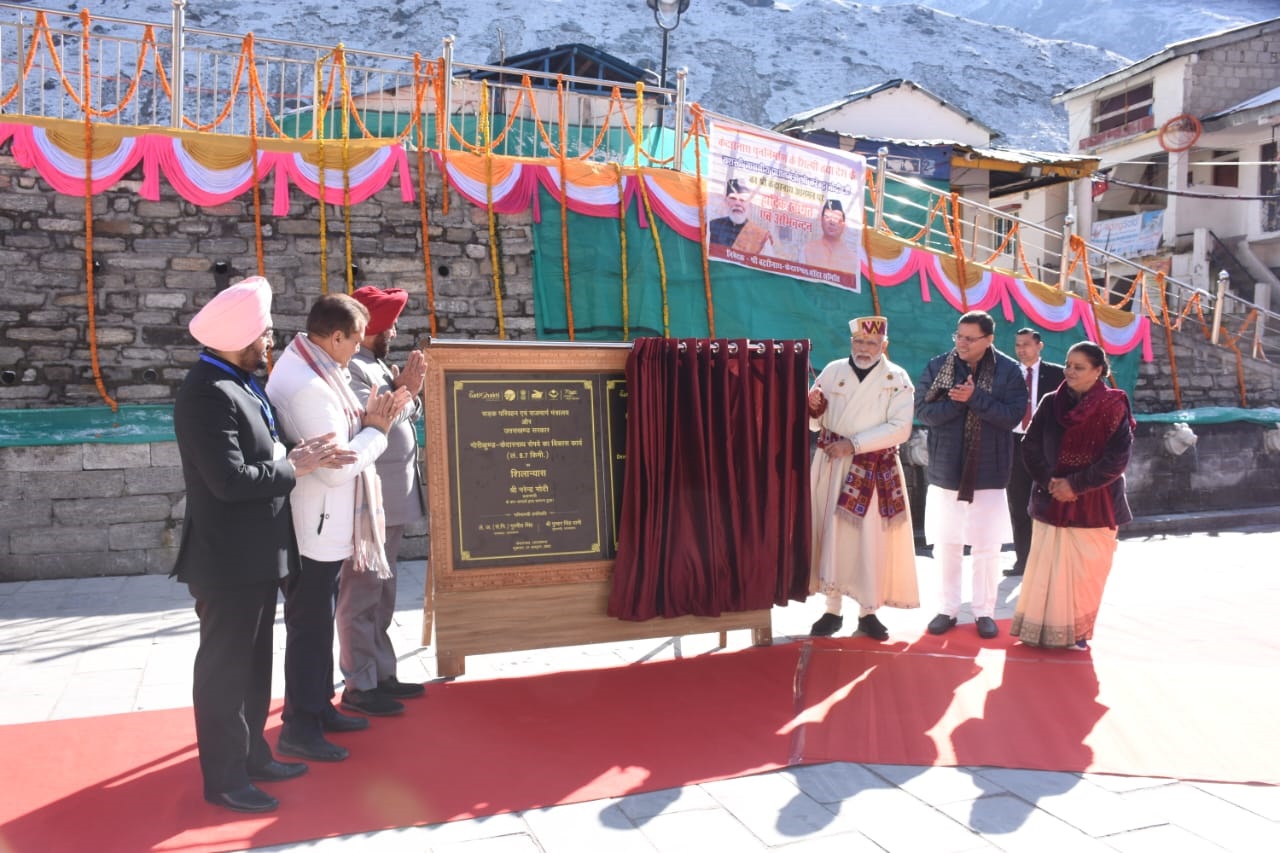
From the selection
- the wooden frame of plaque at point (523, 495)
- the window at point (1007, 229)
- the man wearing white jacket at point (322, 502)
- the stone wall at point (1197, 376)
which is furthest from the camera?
the stone wall at point (1197, 376)

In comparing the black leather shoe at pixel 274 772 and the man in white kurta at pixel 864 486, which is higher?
the man in white kurta at pixel 864 486

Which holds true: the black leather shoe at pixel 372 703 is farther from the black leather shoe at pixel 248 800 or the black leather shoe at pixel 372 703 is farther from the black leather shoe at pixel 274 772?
the black leather shoe at pixel 248 800

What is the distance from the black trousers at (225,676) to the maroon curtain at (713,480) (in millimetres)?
1856

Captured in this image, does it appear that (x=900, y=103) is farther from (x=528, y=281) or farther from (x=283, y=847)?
(x=283, y=847)

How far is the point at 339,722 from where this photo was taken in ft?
12.1

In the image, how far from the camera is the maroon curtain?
448 centimetres

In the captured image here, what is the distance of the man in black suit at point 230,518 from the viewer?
2.83 meters

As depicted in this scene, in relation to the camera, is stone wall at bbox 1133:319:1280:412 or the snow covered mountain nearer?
stone wall at bbox 1133:319:1280:412

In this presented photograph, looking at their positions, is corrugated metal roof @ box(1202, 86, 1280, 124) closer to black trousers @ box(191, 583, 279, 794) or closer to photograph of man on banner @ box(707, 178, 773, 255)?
photograph of man on banner @ box(707, 178, 773, 255)

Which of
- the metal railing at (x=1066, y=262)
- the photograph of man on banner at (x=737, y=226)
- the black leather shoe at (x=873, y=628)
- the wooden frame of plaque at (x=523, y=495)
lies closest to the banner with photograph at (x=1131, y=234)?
the metal railing at (x=1066, y=262)

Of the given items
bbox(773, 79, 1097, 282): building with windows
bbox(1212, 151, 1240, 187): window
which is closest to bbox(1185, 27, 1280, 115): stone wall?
bbox(1212, 151, 1240, 187): window

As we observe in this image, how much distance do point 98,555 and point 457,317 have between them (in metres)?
3.38

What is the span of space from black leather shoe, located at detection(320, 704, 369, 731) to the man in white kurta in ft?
7.88

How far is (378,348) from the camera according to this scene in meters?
4.16
